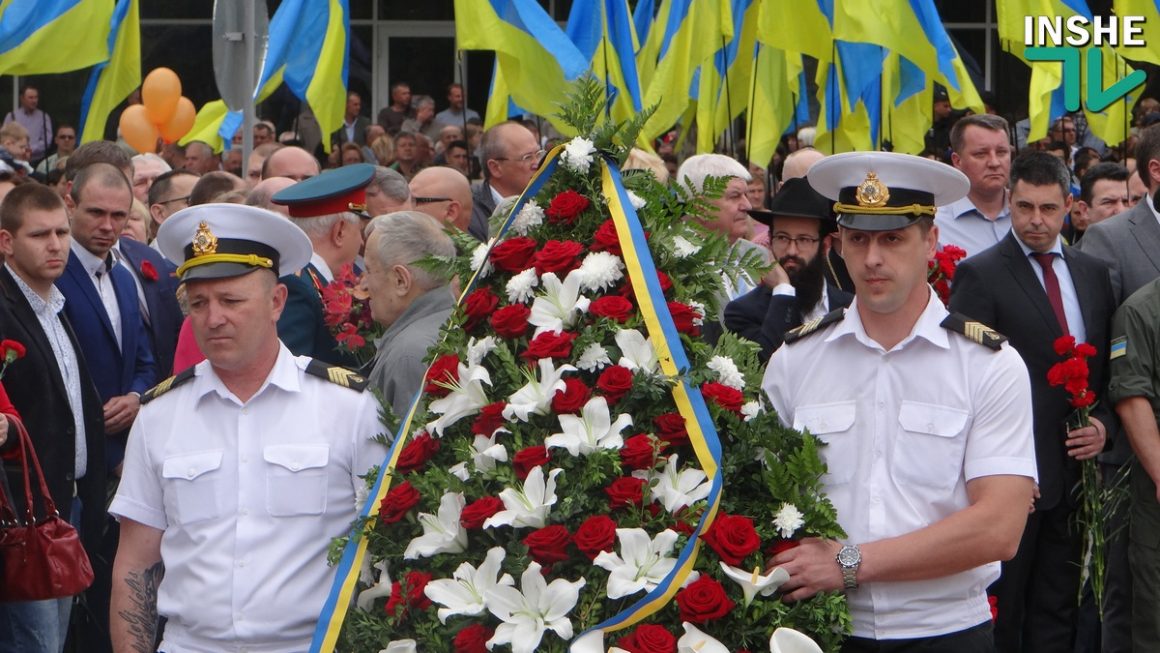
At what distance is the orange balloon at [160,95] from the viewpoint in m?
14.5

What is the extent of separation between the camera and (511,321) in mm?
3875

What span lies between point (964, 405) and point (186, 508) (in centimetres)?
203

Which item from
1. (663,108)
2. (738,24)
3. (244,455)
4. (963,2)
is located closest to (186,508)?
(244,455)

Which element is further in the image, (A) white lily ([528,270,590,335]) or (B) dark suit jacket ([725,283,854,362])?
(B) dark suit jacket ([725,283,854,362])

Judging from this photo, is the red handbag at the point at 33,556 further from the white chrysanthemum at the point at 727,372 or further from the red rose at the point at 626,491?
the white chrysanthemum at the point at 727,372

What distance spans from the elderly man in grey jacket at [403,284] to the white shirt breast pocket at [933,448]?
1.67m

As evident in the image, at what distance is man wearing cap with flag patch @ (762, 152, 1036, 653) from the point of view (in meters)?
3.82

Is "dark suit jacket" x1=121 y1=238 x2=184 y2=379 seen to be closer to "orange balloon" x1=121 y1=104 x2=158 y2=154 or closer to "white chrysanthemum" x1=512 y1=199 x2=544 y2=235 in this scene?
"white chrysanthemum" x1=512 y1=199 x2=544 y2=235

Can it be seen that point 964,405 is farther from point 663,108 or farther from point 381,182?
point 663,108

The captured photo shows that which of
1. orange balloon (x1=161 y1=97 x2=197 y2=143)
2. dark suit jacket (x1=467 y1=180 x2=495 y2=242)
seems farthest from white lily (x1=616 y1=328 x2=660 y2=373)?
orange balloon (x1=161 y1=97 x2=197 y2=143)

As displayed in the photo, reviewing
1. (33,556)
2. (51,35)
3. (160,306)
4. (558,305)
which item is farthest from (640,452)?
(51,35)

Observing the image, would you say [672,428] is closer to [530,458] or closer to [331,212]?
[530,458]

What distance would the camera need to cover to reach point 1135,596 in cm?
650

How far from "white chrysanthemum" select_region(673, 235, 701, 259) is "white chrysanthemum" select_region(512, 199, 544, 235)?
0.35 meters
